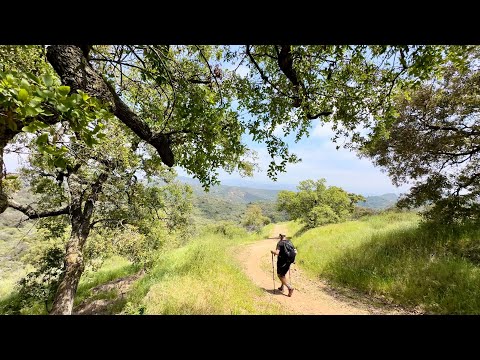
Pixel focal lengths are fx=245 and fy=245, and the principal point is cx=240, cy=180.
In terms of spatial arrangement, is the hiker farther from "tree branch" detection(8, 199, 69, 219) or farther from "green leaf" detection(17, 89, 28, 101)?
"tree branch" detection(8, 199, 69, 219)

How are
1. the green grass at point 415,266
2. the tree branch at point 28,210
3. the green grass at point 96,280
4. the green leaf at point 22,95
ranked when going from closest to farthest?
the green leaf at point 22,95 → the green grass at point 415,266 → the tree branch at point 28,210 → the green grass at point 96,280

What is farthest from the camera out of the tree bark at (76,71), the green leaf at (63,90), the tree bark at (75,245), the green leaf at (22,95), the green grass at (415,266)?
the tree bark at (75,245)

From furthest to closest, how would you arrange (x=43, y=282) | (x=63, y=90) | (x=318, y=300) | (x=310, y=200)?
(x=310, y=200), (x=43, y=282), (x=318, y=300), (x=63, y=90)

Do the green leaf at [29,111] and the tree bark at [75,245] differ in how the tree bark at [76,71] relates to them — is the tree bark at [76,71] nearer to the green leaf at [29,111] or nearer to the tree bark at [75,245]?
the green leaf at [29,111]

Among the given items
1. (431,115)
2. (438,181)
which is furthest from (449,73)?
(438,181)

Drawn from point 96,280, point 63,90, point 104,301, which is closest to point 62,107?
point 63,90

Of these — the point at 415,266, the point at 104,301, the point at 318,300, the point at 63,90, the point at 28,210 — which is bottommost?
the point at 104,301

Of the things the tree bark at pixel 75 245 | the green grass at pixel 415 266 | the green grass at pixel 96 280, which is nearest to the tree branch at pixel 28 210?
the tree bark at pixel 75 245

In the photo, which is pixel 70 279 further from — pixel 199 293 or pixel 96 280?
pixel 96 280

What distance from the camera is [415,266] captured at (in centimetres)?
840

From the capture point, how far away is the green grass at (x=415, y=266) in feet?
22.5

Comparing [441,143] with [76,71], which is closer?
[76,71]

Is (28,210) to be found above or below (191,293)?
above
